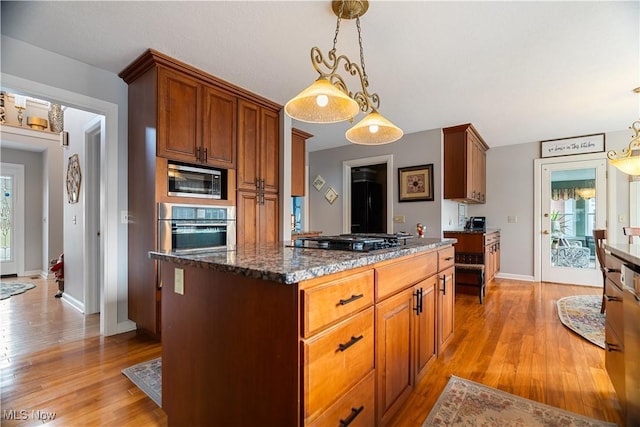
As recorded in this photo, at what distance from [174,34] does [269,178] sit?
5.34 ft

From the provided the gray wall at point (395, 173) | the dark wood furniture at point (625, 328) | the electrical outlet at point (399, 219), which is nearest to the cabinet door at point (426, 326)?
the dark wood furniture at point (625, 328)

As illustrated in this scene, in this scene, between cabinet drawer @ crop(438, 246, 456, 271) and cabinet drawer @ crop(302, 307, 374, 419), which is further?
cabinet drawer @ crop(438, 246, 456, 271)

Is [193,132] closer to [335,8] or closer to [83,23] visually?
[83,23]

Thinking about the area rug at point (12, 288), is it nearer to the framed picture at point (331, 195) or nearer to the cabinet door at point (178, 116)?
the cabinet door at point (178, 116)

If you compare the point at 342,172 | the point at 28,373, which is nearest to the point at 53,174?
the point at 28,373

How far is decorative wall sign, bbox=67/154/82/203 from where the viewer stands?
344 cm

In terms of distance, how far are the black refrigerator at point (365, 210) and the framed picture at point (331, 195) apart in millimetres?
342

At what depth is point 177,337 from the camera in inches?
51.9

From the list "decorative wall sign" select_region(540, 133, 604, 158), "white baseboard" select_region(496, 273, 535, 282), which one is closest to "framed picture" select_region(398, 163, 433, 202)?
"decorative wall sign" select_region(540, 133, 604, 158)

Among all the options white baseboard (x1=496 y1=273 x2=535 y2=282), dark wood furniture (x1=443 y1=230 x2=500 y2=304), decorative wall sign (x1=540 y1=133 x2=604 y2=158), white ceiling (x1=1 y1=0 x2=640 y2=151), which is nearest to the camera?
white ceiling (x1=1 y1=0 x2=640 y2=151)

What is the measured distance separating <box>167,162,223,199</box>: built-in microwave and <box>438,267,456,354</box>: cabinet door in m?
2.13

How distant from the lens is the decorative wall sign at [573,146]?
15.0 ft

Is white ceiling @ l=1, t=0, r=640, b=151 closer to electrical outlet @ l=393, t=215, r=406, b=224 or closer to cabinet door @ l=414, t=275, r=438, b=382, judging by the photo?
cabinet door @ l=414, t=275, r=438, b=382

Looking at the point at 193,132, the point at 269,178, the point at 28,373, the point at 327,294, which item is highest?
the point at 193,132
